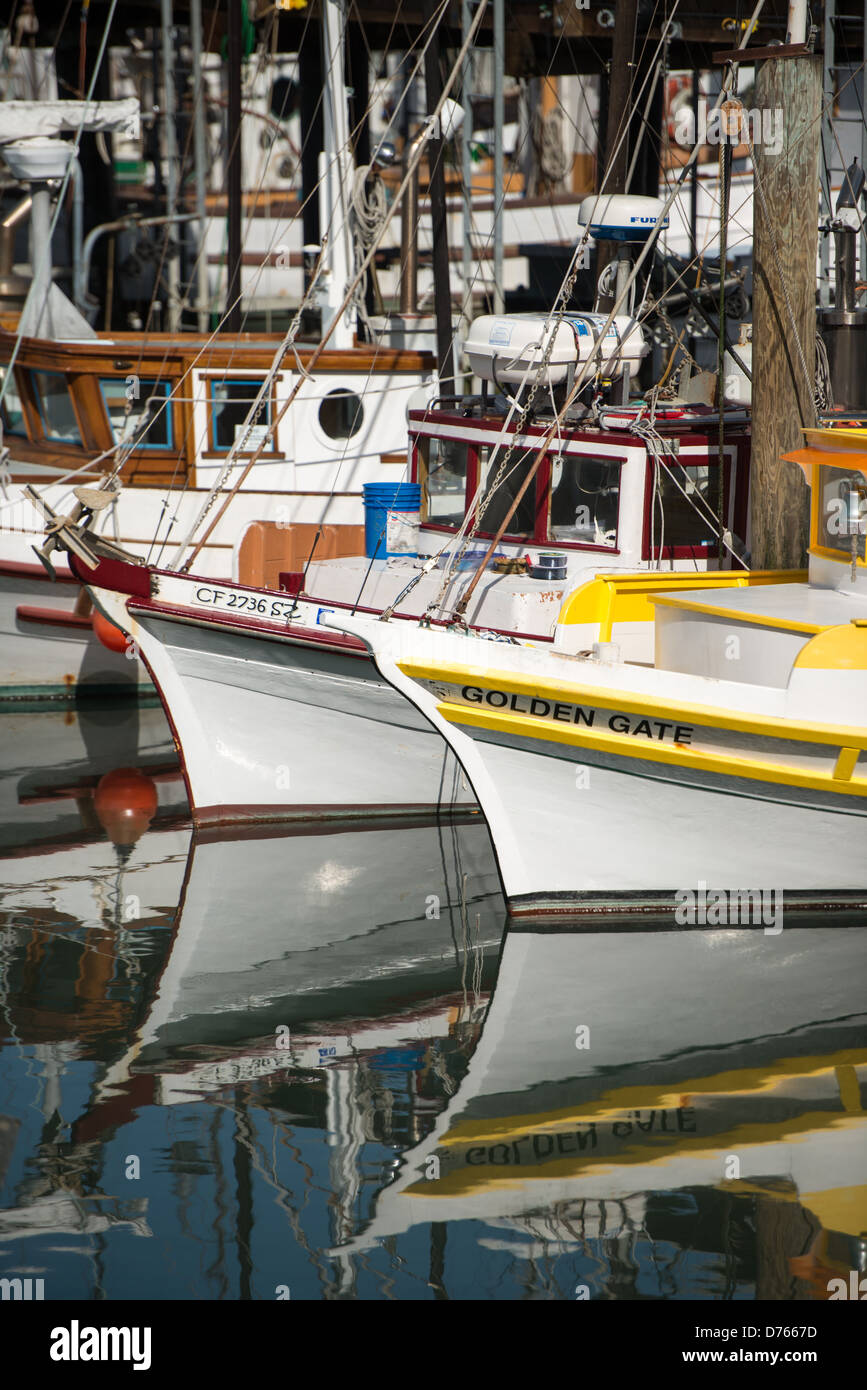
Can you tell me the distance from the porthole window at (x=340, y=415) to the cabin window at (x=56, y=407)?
3.03 m

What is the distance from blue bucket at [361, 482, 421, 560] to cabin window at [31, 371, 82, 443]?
5.80 metres

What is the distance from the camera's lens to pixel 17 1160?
6.96 metres

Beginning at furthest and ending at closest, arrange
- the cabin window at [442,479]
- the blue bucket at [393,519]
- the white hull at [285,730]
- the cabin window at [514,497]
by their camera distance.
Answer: the blue bucket at [393,519] → the cabin window at [442,479] → the cabin window at [514,497] → the white hull at [285,730]

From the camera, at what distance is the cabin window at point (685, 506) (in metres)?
11.5

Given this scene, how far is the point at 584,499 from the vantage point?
11.7 m

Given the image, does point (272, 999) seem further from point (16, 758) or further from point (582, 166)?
point (582, 166)

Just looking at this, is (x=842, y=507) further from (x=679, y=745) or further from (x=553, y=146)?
(x=553, y=146)

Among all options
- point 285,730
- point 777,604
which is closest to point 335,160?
point 285,730

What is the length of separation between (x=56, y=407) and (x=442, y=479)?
262 inches

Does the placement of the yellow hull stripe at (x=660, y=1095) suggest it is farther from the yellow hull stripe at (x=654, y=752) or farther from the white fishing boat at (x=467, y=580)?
the white fishing boat at (x=467, y=580)

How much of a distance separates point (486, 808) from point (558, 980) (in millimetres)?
1194

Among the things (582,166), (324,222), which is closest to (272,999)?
(324,222)

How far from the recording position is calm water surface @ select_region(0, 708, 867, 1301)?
623 centimetres

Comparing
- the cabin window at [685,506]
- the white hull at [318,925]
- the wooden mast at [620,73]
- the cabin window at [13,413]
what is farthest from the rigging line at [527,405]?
the cabin window at [13,413]
